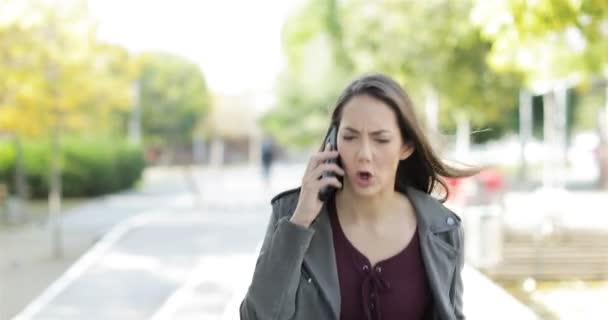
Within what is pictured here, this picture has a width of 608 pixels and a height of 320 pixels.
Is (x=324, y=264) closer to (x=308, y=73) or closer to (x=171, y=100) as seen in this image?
(x=308, y=73)

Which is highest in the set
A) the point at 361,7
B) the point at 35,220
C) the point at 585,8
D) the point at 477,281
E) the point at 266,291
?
the point at 361,7

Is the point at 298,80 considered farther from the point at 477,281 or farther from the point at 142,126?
the point at 477,281

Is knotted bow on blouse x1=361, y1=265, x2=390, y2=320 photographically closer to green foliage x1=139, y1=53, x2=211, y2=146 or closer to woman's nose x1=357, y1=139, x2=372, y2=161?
woman's nose x1=357, y1=139, x2=372, y2=161

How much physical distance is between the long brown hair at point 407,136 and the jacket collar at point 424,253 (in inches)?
5.0

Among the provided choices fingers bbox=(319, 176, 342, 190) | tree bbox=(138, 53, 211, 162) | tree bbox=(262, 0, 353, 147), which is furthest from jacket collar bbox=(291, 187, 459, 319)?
tree bbox=(138, 53, 211, 162)

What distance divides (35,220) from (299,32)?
4265 centimetres

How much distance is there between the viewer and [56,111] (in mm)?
16891

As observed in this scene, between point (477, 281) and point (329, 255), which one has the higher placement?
point (329, 255)

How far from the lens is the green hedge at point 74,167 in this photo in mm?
29938

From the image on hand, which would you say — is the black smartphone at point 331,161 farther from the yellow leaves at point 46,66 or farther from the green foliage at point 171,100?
the green foliage at point 171,100

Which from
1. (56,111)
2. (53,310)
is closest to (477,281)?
(53,310)

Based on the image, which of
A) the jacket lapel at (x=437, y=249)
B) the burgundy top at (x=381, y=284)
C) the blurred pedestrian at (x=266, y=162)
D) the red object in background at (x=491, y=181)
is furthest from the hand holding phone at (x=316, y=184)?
the blurred pedestrian at (x=266, y=162)

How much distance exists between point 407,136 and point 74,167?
29.0 m

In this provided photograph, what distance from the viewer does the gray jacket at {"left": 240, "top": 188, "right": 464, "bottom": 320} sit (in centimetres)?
243
